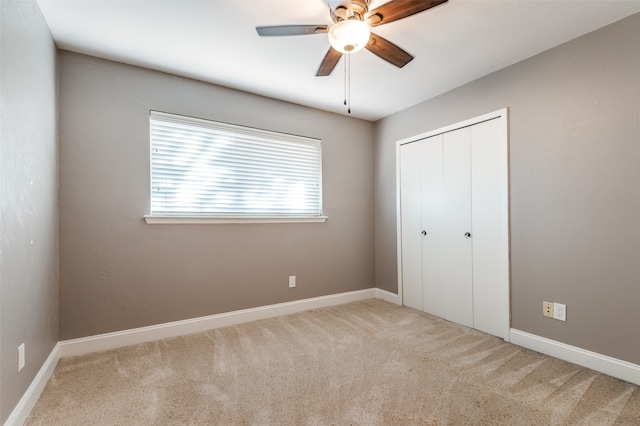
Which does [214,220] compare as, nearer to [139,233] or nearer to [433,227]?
[139,233]

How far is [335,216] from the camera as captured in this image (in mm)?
3654

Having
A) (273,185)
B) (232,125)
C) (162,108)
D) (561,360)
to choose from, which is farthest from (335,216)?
(561,360)

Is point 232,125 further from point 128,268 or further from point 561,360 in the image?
point 561,360

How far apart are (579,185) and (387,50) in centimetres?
169

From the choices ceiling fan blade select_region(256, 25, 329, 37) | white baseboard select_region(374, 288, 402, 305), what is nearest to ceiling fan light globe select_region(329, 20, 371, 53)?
ceiling fan blade select_region(256, 25, 329, 37)

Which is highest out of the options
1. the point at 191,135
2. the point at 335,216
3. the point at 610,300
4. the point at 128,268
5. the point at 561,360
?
the point at 191,135

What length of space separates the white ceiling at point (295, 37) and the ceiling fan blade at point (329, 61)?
220 mm

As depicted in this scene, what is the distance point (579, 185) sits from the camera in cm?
214

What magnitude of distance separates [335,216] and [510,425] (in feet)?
8.23

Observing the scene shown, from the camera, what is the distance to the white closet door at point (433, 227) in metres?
3.12

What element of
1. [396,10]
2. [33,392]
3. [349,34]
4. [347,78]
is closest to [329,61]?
[349,34]

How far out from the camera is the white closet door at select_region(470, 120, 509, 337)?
2562 mm

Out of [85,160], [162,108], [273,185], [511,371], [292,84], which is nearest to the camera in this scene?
[511,371]

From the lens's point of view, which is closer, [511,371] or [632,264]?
[632,264]
